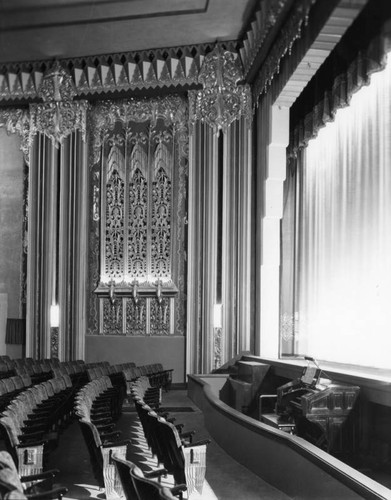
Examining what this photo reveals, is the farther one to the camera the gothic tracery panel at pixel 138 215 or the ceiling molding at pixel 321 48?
the gothic tracery panel at pixel 138 215

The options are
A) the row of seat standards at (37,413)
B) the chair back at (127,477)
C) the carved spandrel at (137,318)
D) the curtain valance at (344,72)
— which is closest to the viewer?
the chair back at (127,477)

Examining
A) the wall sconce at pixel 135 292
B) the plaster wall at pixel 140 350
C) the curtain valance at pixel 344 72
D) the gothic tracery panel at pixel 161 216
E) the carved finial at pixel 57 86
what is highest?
the carved finial at pixel 57 86

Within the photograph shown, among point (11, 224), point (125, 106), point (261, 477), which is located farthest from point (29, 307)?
point (261, 477)

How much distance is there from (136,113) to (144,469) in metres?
7.37

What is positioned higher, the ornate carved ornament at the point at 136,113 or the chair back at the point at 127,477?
the ornate carved ornament at the point at 136,113

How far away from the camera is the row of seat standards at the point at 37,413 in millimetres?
3488

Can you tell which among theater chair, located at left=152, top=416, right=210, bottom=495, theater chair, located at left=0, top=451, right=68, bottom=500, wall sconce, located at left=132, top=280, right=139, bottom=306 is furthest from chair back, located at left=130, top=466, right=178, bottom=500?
wall sconce, located at left=132, top=280, right=139, bottom=306

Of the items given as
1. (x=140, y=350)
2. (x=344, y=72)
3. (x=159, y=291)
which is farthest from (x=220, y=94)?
(x=140, y=350)

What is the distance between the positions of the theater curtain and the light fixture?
126 cm

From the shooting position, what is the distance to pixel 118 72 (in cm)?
1128

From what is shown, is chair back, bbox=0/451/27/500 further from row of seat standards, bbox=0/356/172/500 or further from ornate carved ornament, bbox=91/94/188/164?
ornate carved ornament, bbox=91/94/188/164

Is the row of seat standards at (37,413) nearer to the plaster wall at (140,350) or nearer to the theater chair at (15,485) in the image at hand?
the theater chair at (15,485)

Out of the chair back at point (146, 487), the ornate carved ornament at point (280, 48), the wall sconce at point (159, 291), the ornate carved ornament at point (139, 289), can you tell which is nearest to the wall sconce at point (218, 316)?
the ornate carved ornament at point (139, 289)

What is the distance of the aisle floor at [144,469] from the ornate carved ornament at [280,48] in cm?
345
